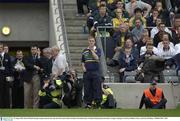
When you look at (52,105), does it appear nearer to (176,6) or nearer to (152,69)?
(152,69)

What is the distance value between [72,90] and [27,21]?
28.2 ft

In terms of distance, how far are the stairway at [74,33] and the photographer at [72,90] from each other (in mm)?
2531

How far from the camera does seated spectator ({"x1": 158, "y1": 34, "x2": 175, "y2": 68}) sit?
20.8 m

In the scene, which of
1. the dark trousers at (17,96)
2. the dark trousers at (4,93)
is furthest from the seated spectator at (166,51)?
the dark trousers at (4,93)

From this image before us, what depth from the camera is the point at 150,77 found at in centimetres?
2066

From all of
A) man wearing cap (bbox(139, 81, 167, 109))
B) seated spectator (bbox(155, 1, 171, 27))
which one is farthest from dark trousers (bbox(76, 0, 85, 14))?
man wearing cap (bbox(139, 81, 167, 109))

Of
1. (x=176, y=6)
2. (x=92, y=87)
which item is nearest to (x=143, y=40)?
(x=92, y=87)

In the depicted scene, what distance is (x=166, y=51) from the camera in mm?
21094

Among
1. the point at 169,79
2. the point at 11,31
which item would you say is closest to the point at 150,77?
the point at 169,79

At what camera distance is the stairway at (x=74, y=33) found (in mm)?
23242

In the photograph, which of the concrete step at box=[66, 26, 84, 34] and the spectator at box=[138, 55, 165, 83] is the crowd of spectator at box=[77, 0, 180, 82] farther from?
the concrete step at box=[66, 26, 84, 34]

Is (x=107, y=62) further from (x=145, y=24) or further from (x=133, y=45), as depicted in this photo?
(x=145, y=24)

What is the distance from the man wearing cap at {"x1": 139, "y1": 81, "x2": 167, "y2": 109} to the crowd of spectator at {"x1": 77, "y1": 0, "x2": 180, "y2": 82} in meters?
1.58

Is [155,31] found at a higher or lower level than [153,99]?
higher
